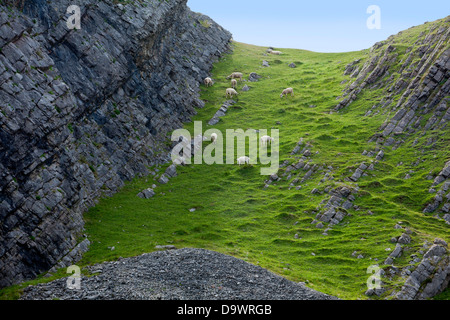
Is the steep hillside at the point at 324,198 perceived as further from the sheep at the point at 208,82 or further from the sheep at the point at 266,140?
the sheep at the point at 208,82

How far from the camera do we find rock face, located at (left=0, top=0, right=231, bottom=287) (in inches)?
1687

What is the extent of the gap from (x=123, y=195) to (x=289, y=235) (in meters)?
22.4

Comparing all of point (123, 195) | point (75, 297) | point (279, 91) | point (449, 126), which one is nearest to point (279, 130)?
point (279, 91)

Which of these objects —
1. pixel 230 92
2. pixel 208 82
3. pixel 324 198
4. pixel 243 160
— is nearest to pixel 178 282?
pixel 324 198

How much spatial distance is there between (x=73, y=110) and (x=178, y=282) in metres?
24.0

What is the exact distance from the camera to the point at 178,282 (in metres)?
38.3

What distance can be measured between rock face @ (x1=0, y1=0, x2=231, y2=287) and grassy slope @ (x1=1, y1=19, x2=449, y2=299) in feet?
12.8

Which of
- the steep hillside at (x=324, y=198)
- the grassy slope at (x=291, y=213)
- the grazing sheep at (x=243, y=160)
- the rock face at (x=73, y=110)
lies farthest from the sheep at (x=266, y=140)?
the rock face at (x=73, y=110)

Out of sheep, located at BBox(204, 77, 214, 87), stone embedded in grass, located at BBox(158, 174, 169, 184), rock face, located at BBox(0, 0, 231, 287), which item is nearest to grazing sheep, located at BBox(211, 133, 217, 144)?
rock face, located at BBox(0, 0, 231, 287)

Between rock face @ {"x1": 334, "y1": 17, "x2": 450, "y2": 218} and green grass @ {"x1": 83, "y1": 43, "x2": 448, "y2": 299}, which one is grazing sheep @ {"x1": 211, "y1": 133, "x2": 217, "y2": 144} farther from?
rock face @ {"x1": 334, "y1": 17, "x2": 450, "y2": 218}

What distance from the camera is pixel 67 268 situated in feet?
142

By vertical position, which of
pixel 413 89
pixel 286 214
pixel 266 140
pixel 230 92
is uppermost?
pixel 230 92

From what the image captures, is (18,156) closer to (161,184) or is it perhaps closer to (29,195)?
(29,195)

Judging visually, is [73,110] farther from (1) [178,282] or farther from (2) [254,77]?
(2) [254,77]
